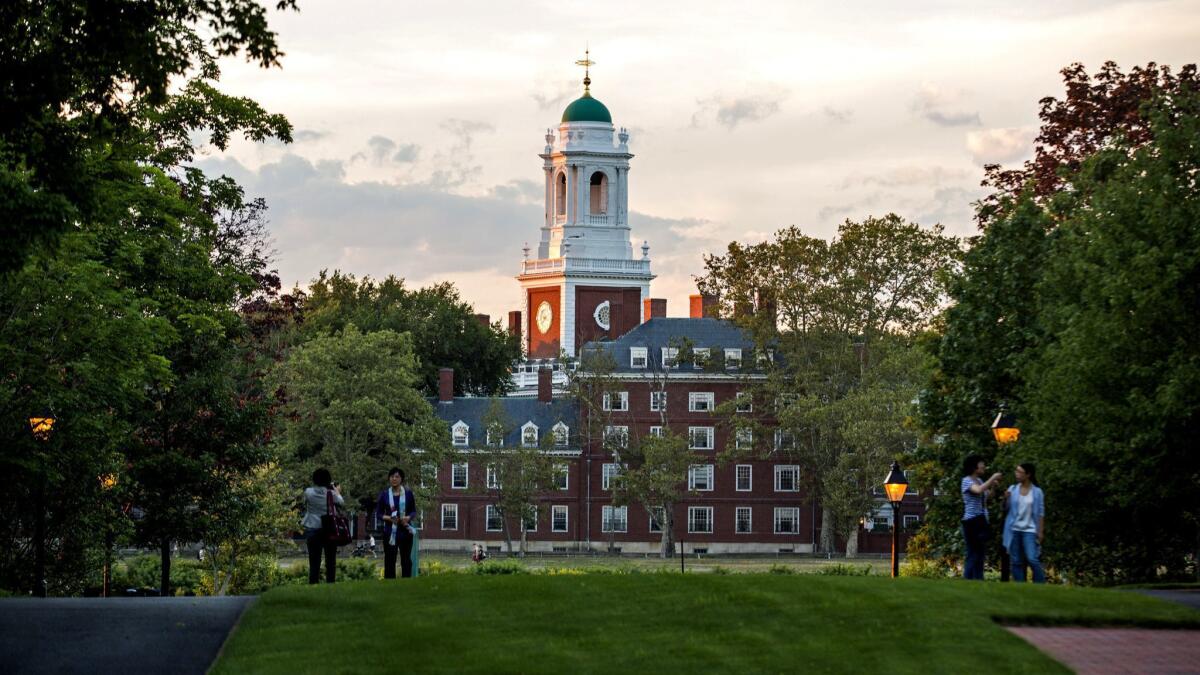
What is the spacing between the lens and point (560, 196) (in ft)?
471

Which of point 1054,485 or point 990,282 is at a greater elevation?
point 990,282

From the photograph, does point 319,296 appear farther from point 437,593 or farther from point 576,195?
point 437,593

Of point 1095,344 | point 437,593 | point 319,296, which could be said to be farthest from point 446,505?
point 437,593

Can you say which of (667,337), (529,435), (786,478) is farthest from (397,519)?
(667,337)

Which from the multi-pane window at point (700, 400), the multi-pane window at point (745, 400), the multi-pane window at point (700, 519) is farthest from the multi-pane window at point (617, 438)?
the multi-pane window at point (700, 519)

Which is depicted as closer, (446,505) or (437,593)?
(437,593)

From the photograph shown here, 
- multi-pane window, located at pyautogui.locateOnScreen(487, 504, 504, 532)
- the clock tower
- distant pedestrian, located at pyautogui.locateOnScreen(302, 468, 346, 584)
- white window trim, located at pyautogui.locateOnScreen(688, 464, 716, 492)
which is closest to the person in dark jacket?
distant pedestrian, located at pyautogui.locateOnScreen(302, 468, 346, 584)

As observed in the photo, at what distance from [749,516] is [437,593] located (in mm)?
84260

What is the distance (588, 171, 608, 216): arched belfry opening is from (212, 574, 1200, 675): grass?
120 meters

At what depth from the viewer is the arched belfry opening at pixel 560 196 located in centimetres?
14300

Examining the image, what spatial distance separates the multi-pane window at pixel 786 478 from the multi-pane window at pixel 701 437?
4.06 meters

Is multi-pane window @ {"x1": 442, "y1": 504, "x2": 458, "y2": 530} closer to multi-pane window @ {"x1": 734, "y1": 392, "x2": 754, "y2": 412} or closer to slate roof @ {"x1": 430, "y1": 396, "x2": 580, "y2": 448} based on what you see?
slate roof @ {"x1": 430, "y1": 396, "x2": 580, "y2": 448}

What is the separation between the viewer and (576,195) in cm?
14150

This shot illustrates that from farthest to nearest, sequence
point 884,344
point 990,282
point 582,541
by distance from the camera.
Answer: point 582,541, point 884,344, point 990,282
